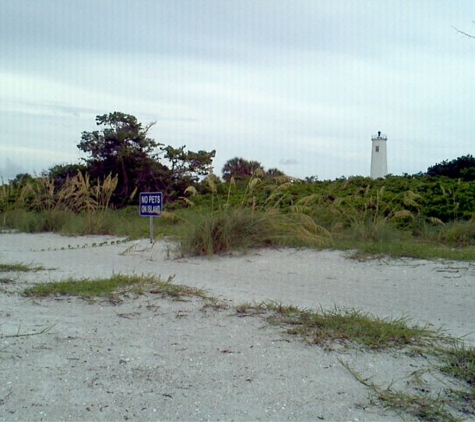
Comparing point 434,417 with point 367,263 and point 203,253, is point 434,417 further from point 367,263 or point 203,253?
point 203,253

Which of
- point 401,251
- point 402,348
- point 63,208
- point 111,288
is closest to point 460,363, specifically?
point 402,348

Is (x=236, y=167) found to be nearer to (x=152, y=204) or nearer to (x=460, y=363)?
(x=152, y=204)

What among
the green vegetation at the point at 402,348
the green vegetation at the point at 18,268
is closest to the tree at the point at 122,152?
the green vegetation at the point at 18,268

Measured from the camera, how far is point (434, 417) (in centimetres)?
382

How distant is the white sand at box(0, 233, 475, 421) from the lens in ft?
13.0

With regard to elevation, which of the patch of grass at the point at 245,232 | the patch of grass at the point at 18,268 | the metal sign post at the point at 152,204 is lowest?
the patch of grass at the point at 18,268

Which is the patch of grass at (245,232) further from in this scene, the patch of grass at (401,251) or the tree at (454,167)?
the tree at (454,167)

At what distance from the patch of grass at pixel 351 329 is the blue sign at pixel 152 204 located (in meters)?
6.56

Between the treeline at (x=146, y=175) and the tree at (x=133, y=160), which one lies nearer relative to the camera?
the treeline at (x=146, y=175)

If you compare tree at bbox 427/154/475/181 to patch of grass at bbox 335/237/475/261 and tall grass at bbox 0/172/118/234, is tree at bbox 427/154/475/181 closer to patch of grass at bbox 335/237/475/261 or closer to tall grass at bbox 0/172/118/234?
patch of grass at bbox 335/237/475/261

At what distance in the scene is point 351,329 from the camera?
548cm

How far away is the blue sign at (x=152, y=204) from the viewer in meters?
12.5

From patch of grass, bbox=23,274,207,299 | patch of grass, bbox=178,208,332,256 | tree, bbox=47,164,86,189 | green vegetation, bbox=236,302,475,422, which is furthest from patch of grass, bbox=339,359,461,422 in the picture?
tree, bbox=47,164,86,189

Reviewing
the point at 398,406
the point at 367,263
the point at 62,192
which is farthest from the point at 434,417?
the point at 62,192
